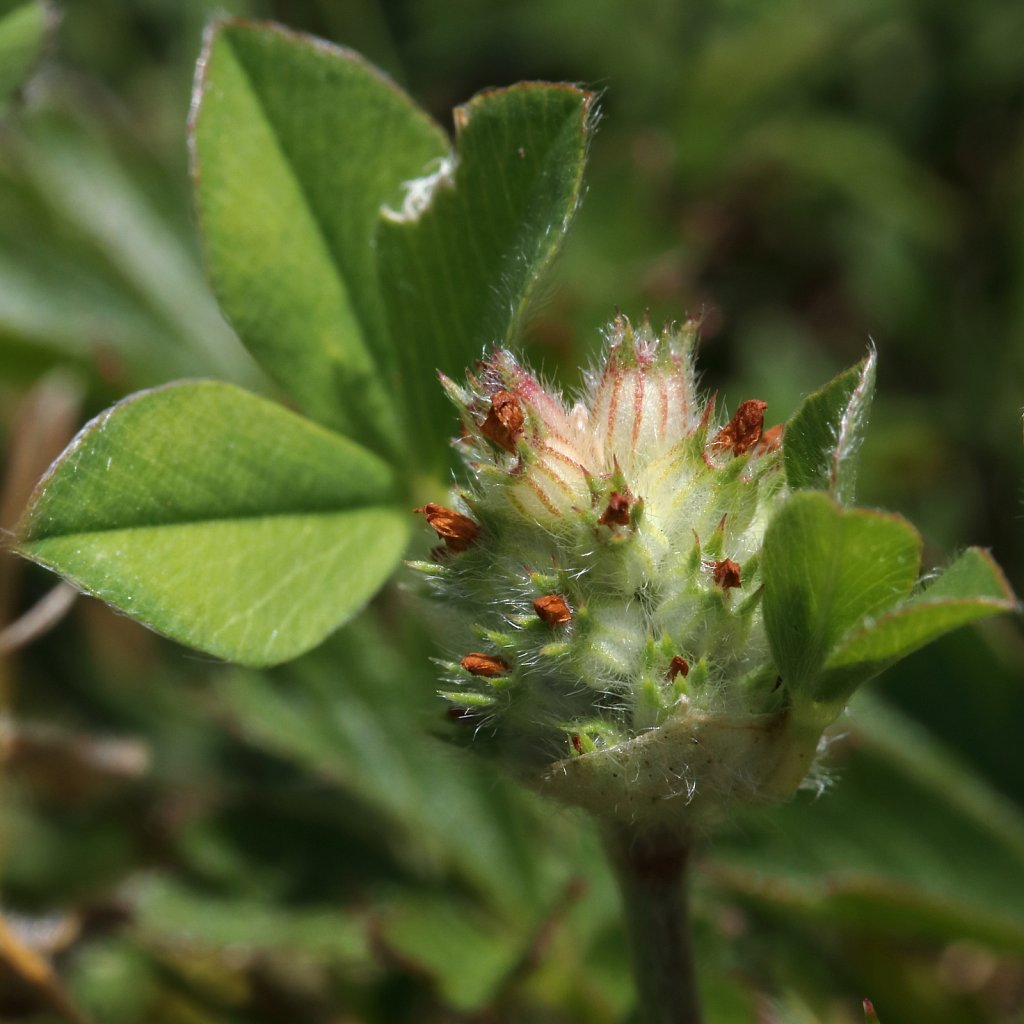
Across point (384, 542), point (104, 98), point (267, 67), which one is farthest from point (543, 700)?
point (104, 98)

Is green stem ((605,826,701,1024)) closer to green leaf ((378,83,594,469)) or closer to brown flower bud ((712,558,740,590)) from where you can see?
brown flower bud ((712,558,740,590))

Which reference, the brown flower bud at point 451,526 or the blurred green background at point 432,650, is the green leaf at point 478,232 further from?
the brown flower bud at point 451,526

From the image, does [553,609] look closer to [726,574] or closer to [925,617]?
[726,574]

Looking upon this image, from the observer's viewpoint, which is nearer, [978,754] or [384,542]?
[384,542]

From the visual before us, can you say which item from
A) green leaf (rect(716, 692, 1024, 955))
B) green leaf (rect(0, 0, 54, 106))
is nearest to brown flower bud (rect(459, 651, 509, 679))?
green leaf (rect(716, 692, 1024, 955))

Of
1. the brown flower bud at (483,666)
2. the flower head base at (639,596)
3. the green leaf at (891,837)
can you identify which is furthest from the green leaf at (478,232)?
the green leaf at (891,837)

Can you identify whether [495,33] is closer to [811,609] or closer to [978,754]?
[978,754]
